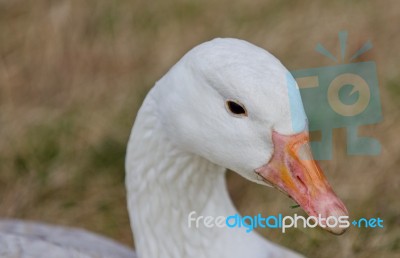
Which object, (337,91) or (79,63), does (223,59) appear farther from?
(79,63)

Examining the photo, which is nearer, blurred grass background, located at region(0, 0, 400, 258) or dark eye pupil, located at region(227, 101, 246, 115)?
dark eye pupil, located at region(227, 101, 246, 115)

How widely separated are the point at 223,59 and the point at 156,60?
291cm

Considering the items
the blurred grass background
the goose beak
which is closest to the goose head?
the goose beak

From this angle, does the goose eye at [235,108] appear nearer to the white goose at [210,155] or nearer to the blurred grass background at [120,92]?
the white goose at [210,155]

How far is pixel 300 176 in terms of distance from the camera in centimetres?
233

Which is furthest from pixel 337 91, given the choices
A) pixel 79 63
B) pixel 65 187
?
pixel 79 63

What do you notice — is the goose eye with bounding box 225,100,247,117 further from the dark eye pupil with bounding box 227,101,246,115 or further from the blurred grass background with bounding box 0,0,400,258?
the blurred grass background with bounding box 0,0,400,258

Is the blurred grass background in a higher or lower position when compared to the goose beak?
lower

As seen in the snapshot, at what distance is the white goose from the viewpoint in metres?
2.29

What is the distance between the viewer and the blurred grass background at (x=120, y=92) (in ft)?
13.3

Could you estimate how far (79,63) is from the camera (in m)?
5.35

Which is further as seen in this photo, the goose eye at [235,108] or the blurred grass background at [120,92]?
the blurred grass background at [120,92]

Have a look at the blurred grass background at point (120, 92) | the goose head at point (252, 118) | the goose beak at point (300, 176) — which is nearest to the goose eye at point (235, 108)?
the goose head at point (252, 118)

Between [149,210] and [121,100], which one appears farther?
[121,100]
